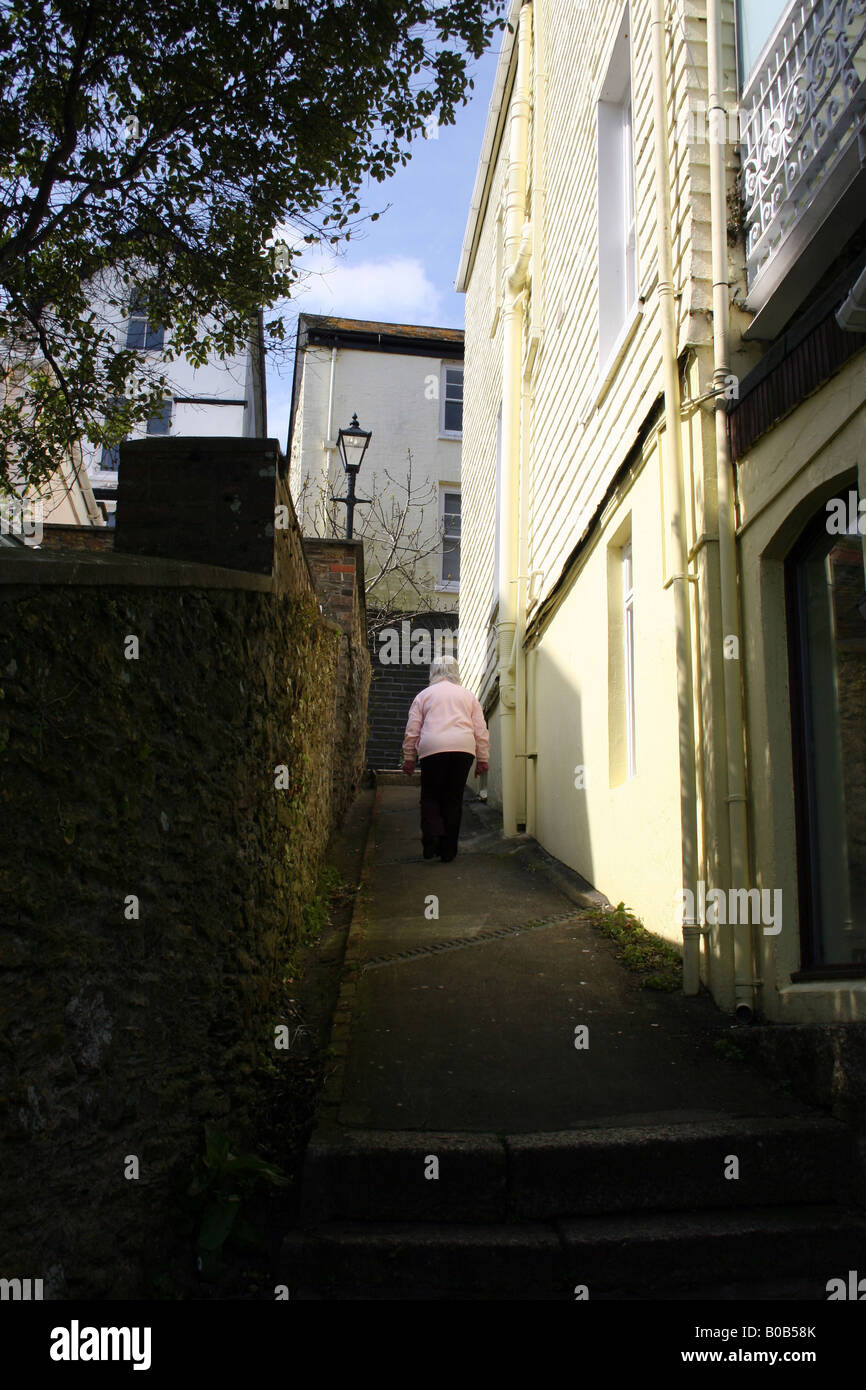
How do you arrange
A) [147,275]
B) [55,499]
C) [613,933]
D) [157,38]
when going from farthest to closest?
[55,499]
[147,275]
[613,933]
[157,38]

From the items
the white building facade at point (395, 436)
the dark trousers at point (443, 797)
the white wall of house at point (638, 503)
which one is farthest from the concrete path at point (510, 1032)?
the white building facade at point (395, 436)

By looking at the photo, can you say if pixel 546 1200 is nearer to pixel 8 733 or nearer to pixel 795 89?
pixel 8 733

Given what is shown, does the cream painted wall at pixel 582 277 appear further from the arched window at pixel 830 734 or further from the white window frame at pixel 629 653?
the arched window at pixel 830 734

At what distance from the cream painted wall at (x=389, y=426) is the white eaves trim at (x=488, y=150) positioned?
5700 millimetres

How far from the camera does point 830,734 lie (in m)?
4.51

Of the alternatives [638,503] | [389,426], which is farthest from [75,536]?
[389,426]

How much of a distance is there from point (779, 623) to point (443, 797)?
386 centimetres

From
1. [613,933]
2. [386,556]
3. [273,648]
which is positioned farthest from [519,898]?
[386,556]

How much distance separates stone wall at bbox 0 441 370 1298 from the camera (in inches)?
122

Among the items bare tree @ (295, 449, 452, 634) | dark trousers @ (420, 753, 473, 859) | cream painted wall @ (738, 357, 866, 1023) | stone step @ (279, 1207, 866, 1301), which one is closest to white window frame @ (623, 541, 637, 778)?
dark trousers @ (420, 753, 473, 859)

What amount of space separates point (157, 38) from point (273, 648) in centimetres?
344

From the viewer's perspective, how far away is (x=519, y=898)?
280 inches

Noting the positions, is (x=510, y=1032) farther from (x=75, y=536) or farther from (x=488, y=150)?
(x=488, y=150)

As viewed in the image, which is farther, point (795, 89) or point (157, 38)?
point (157, 38)
